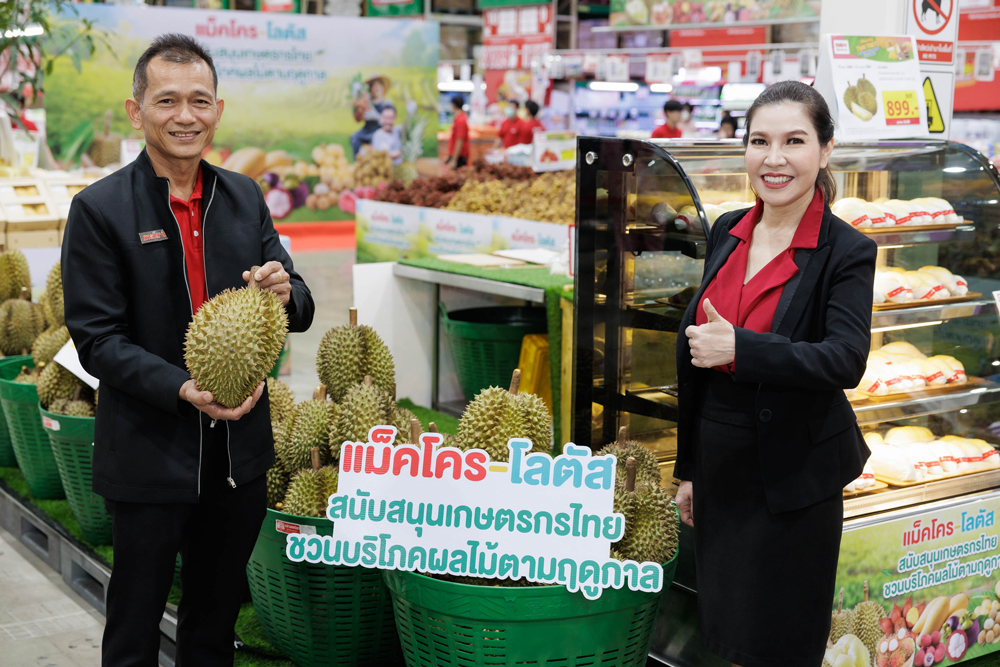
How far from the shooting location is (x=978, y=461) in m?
2.95

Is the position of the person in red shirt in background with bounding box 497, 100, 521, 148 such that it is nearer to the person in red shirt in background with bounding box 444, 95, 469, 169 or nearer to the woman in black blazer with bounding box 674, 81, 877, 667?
the person in red shirt in background with bounding box 444, 95, 469, 169

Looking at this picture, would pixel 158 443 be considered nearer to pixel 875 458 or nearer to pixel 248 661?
pixel 248 661

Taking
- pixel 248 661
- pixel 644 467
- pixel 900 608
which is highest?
pixel 644 467

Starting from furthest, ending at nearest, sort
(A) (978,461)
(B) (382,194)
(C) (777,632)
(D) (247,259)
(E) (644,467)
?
(B) (382,194) < (A) (978,461) < (E) (644,467) < (D) (247,259) < (C) (777,632)

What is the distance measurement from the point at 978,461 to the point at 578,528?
156 cm

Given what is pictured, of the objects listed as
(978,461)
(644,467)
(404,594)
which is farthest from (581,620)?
(978,461)

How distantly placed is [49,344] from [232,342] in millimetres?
2078

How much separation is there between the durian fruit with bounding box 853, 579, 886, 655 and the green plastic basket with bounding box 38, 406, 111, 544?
245cm

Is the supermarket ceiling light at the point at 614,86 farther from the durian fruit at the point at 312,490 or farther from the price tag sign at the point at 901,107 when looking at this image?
the durian fruit at the point at 312,490

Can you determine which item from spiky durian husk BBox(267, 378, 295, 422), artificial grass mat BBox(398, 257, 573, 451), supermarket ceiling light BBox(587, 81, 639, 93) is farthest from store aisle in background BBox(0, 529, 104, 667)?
supermarket ceiling light BBox(587, 81, 639, 93)

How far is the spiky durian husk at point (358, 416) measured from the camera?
2609 millimetres

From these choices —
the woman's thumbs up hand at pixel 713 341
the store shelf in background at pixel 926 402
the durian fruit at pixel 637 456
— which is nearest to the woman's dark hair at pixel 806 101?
the woman's thumbs up hand at pixel 713 341

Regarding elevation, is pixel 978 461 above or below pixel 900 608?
above

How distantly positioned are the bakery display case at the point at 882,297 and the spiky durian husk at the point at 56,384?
184 centimetres
